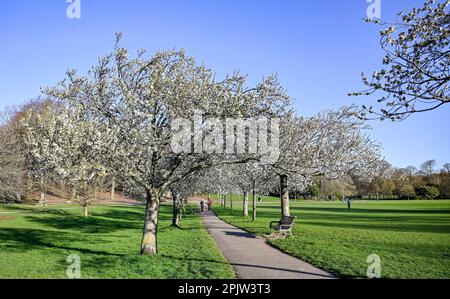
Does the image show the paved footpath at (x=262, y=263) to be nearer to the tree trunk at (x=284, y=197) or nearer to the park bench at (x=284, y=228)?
the park bench at (x=284, y=228)

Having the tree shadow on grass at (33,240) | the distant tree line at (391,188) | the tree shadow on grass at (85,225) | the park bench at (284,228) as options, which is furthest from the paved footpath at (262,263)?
the distant tree line at (391,188)

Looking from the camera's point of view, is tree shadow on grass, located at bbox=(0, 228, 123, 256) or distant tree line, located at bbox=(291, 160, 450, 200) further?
distant tree line, located at bbox=(291, 160, 450, 200)

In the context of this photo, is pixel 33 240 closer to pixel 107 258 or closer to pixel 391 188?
pixel 107 258

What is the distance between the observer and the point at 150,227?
13.0m

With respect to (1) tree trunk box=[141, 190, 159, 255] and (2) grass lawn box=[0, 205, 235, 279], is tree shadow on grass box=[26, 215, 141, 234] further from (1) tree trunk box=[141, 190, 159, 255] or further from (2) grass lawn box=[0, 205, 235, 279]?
(1) tree trunk box=[141, 190, 159, 255]

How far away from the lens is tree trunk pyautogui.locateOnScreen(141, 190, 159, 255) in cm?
1298

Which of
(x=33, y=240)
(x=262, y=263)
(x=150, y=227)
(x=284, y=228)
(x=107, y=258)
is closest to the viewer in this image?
(x=262, y=263)

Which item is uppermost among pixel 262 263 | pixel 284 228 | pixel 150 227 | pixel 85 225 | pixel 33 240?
pixel 150 227

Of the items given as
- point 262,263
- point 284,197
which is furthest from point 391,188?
point 262,263

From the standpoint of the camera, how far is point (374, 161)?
1069 inches

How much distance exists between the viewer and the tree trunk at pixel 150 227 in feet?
42.6

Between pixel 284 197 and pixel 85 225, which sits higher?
pixel 284 197

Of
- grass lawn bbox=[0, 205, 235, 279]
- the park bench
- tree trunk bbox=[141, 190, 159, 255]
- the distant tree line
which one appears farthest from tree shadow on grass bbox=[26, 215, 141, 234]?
the distant tree line
